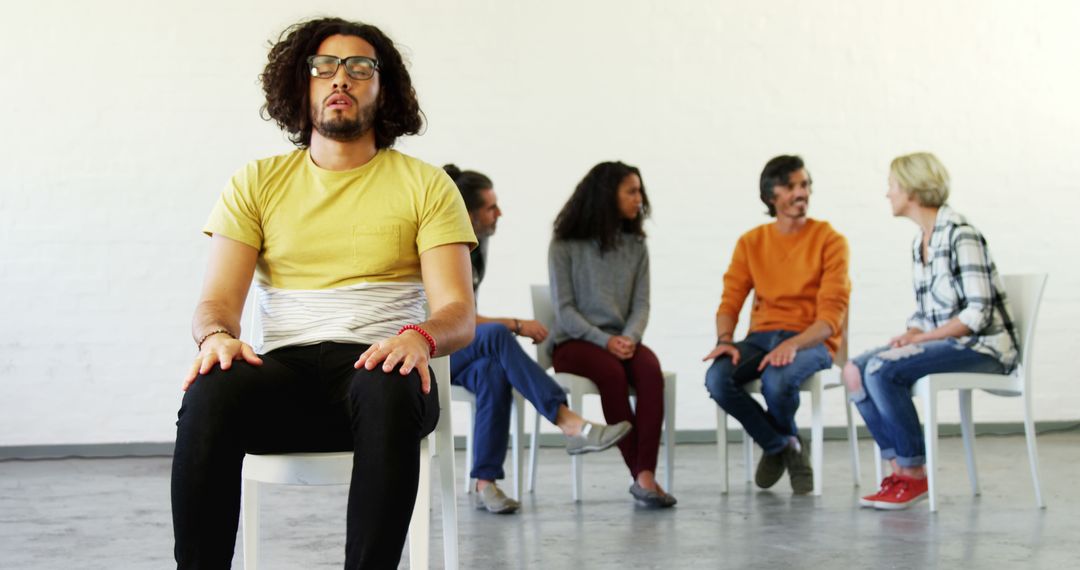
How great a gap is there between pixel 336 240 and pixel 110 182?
3786mm

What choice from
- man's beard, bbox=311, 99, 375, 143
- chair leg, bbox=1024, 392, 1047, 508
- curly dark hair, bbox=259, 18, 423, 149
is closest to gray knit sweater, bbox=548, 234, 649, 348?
chair leg, bbox=1024, 392, 1047, 508

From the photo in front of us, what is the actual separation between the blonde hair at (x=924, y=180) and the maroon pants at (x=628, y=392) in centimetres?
103

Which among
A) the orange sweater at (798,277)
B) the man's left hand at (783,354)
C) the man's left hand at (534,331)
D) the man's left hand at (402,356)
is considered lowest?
the man's left hand at (783,354)

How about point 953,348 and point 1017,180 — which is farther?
point 1017,180

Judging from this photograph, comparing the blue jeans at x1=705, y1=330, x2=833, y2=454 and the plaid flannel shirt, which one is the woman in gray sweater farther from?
the plaid flannel shirt

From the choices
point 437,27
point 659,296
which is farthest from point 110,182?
point 659,296

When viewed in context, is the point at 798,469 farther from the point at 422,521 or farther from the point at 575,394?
the point at 422,521

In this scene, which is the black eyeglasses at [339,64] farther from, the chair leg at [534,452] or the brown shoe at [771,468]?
the brown shoe at [771,468]

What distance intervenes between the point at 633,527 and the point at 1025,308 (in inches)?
57.4

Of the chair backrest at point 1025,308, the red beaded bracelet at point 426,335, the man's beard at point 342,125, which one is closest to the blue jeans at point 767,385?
the chair backrest at point 1025,308

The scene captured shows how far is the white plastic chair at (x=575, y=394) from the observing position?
4.00 m

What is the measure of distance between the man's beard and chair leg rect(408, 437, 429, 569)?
631 mm

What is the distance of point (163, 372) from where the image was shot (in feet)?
18.3

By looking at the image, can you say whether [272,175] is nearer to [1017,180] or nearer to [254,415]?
[254,415]
